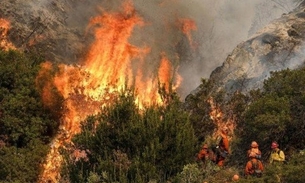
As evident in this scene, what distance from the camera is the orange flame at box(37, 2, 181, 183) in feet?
99.8

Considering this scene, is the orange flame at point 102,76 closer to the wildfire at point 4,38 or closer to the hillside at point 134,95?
the hillside at point 134,95

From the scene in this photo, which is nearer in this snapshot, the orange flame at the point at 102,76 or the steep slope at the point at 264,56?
the steep slope at the point at 264,56

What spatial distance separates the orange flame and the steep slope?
14.5 ft

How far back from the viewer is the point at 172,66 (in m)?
38.9

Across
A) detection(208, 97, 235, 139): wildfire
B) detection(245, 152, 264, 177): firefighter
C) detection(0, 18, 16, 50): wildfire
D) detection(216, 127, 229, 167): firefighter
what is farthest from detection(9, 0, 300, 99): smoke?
detection(245, 152, 264, 177): firefighter

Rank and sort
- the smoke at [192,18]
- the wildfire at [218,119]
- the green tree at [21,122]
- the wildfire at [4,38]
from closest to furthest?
the wildfire at [218,119]
the green tree at [21,122]
the wildfire at [4,38]
the smoke at [192,18]

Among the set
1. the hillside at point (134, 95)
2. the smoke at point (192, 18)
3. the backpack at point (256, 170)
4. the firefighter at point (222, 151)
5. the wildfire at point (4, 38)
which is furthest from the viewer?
the smoke at point (192, 18)

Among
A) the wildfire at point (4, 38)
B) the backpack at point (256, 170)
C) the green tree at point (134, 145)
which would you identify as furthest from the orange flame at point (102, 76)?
the backpack at point (256, 170)

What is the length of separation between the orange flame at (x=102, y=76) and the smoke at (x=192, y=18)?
2.91 feet

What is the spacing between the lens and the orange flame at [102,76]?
99.8ft

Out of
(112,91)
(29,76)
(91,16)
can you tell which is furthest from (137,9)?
(29,76)

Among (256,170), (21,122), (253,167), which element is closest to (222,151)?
(253,167)

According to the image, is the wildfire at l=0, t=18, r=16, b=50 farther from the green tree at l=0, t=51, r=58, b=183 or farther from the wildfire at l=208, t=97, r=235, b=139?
the wildfire at l=208, t=97, r=235, b=139

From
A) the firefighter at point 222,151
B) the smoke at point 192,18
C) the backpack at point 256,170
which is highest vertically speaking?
the smoke at point 192,18
